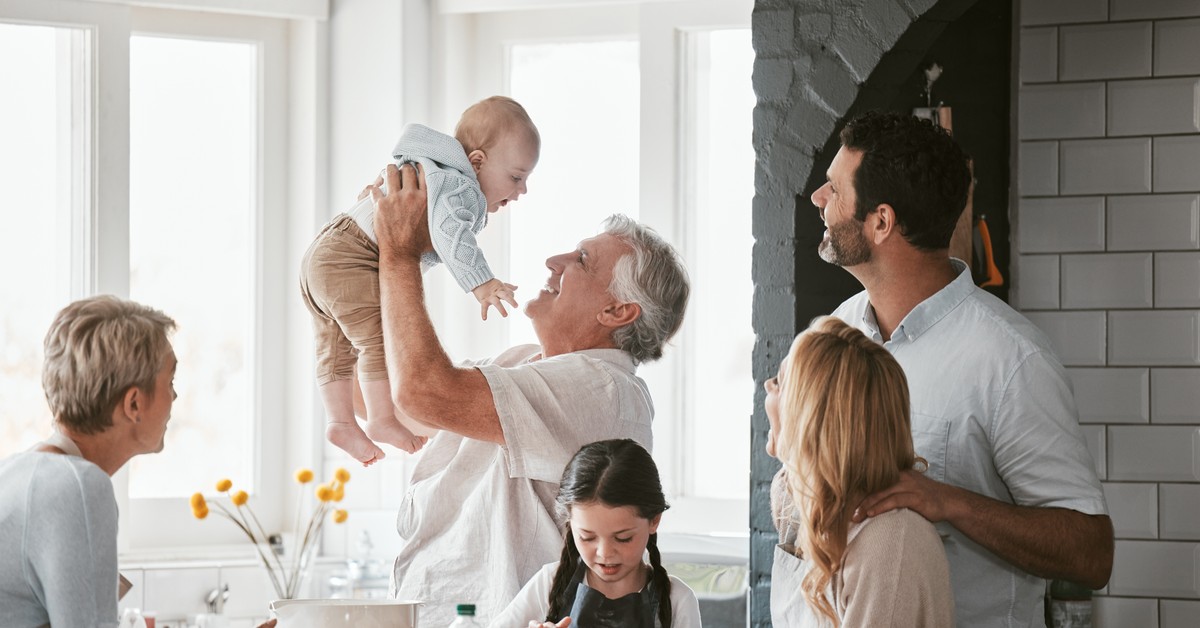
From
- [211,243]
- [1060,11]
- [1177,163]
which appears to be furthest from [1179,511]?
[211,243]

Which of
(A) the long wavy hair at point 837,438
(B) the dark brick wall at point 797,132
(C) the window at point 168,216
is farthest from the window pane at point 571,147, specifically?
(A) the long wavy hair at point 837,438

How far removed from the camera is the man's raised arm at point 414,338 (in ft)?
6.31

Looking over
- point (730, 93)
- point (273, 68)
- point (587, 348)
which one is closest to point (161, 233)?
point (273, 68)

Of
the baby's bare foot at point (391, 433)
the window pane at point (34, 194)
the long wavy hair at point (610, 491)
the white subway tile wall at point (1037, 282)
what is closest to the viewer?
the long wavy hair at point (610, 491)

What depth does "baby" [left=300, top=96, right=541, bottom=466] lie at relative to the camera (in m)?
2.08

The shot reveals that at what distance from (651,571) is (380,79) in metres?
2.11

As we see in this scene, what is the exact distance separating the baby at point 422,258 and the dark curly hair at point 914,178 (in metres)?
0.63

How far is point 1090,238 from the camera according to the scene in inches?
116

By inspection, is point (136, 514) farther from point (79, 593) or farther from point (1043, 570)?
point (1043, 570)

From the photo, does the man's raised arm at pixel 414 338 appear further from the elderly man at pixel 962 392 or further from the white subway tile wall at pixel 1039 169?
the white subway tile wall at pixel 1039 169

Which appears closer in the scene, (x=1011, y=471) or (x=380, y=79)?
(x=1011, y=471)

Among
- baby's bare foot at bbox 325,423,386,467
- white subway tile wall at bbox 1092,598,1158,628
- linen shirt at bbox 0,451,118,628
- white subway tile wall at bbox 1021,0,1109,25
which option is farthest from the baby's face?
white subway tile wall at bbox 1092,598,1158,628

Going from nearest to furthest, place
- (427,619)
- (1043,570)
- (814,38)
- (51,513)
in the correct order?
(51,513), (1043,570), (427,619), (814,38)

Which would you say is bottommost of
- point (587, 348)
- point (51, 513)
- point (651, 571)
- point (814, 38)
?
point (651, 571)
